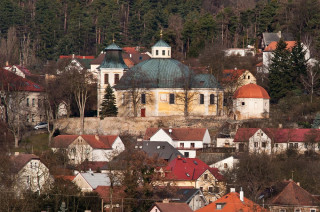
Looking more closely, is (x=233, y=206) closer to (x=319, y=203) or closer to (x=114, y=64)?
(x=319, y=203)

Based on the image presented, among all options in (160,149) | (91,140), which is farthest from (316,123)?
(91,140)

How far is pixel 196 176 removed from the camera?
77812 millimetres

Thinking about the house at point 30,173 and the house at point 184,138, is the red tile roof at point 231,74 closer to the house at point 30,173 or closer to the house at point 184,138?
the house at point 184,138

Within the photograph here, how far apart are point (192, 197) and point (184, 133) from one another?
1902 centimetres

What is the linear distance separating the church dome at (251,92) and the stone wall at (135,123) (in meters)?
3.22

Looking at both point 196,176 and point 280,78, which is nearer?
point 196,176

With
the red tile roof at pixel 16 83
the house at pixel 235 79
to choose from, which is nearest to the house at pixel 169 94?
the house at pixel 235 79

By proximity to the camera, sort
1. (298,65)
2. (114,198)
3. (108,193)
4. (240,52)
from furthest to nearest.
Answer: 1. (240,52)
2. (298,65)
3. (108,193)
4. (114,198)

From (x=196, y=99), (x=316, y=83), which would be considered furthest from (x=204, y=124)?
(x=316, y=83)

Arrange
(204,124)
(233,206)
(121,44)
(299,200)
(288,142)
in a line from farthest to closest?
(121,44) → (204,124) → (288,142) → (299,200) → (233,206)

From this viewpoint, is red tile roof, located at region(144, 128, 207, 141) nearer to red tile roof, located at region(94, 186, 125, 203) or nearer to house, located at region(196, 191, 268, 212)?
red tile roof, located at region(94, 186, 125, 203)

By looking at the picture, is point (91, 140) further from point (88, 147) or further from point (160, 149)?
point (160, 149)

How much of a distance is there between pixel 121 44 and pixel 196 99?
1405 inches

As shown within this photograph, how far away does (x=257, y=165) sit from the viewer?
76.4m
